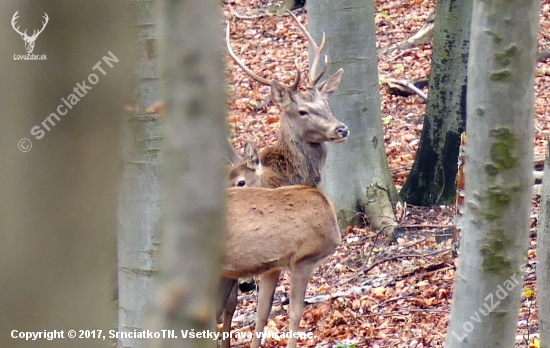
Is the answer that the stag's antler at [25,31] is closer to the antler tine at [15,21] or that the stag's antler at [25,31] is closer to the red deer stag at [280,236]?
the antler tine at [15,21]

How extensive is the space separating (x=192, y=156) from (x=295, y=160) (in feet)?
18.3

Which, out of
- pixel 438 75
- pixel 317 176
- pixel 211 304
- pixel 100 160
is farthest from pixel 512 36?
pixel 438 75

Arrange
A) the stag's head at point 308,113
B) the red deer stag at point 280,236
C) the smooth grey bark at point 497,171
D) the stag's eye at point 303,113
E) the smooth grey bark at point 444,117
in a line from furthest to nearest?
the smooth grey bark at point 444,117, the stag's eye at point 303,113, the stag's head at point 308,113, the red deer stag at point 280,236, the smooth grey bark at point 497,171

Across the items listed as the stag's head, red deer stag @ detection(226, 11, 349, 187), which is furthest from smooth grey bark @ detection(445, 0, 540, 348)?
red deer stag @ detection(226, 11, 349, 187)

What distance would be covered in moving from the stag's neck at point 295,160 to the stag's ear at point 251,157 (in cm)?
14

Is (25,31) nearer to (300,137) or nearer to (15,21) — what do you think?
(15,21)

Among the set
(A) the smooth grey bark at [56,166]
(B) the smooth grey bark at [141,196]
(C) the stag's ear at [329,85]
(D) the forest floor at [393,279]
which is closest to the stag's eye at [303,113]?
(C) the stag's ear at [329,85]

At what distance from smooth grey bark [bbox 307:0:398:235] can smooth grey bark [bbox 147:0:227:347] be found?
23.0 ft

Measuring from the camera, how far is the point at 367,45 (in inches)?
331

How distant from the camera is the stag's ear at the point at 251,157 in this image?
6.69 meters

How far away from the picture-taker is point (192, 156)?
125cm

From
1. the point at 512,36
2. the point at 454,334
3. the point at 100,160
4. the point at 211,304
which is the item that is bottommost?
the point at 454,334

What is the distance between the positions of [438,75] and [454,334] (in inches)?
255

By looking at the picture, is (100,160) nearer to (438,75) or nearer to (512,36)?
(512,36)
